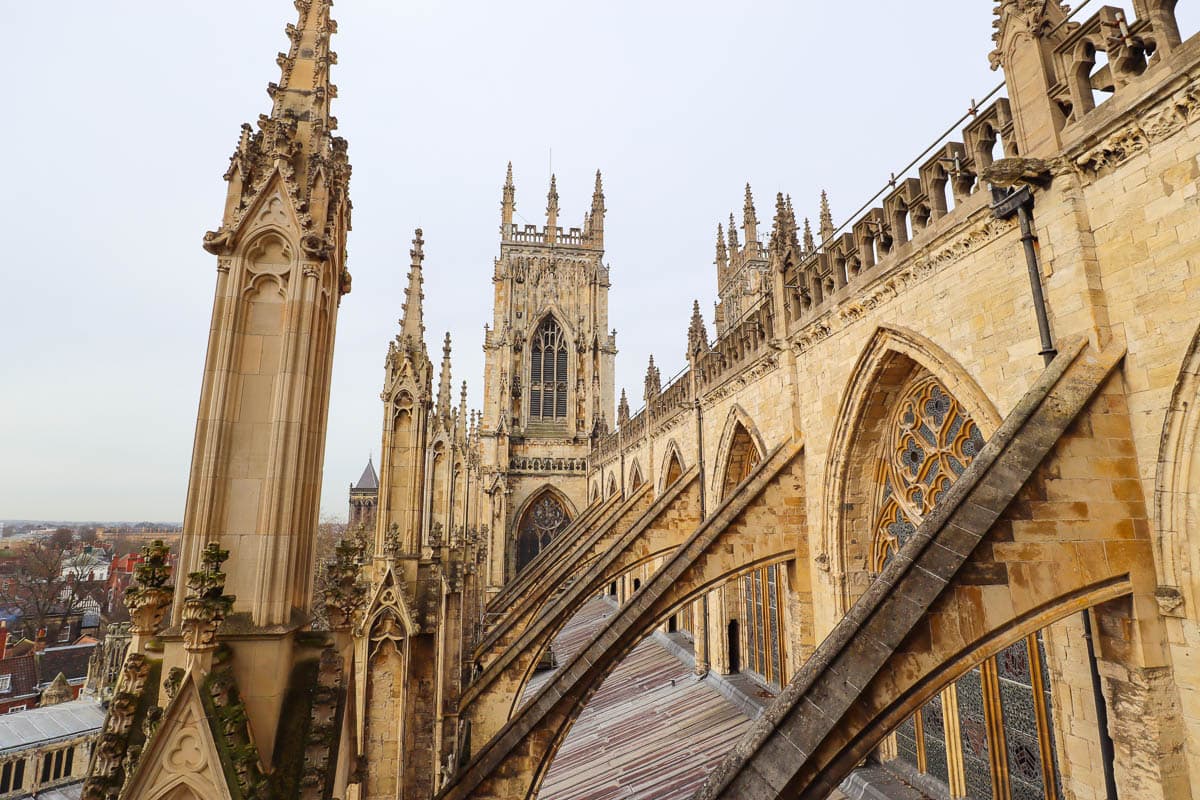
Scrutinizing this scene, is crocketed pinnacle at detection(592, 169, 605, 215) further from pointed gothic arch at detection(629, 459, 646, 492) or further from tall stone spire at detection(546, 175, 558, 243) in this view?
pointed gothic arch at detection(629, 459, 646, 492)

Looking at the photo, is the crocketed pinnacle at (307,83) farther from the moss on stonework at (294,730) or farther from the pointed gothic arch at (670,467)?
the pointed gothic arch at (670,467)

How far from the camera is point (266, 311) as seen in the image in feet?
12.8

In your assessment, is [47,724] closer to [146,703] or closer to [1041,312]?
[146,703]

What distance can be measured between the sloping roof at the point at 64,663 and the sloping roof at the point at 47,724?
16464 millimetres

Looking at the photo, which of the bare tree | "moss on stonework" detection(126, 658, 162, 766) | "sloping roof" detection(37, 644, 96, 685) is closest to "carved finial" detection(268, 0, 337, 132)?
"moss on stonework" detection(126, 658, 162, 766)

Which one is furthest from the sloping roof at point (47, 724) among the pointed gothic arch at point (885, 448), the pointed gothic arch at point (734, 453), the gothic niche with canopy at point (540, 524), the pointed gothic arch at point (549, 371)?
the pointed gothic arch at point (885, 448)

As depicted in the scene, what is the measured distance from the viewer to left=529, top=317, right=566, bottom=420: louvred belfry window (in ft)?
120

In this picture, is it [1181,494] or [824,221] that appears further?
[824,221]

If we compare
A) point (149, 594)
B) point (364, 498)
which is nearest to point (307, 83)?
point (149, 594)

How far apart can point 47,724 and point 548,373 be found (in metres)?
27.0

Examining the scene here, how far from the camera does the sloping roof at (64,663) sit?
3450 cm

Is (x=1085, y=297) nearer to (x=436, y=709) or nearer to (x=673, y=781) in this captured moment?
(x=673, y=781)

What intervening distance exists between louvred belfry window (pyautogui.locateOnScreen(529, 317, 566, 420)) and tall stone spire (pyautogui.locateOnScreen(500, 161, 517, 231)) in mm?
7575

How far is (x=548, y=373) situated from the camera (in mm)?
37531
